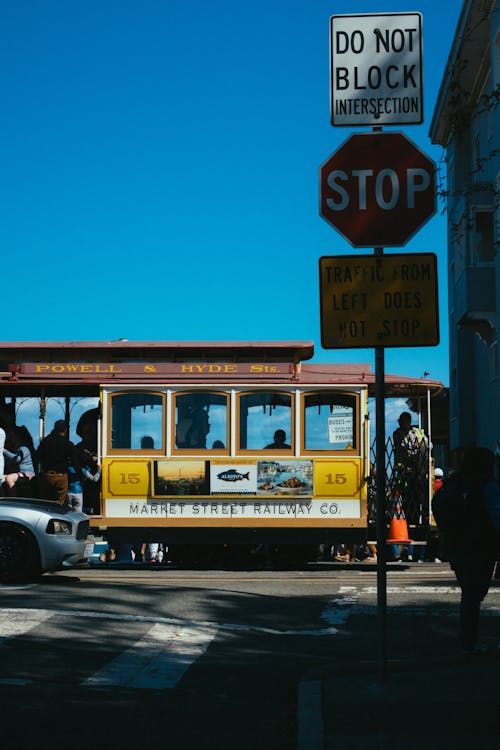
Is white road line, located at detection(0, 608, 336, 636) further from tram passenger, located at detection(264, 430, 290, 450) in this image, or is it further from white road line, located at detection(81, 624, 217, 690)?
tram passenger, located at detection(264, 430, 290, 450)

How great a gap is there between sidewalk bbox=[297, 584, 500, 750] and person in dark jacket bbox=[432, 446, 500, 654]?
1.17 feet

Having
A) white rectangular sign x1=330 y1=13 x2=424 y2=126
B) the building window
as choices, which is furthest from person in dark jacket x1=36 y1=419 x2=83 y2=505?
the building window

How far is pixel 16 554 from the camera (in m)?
14.8

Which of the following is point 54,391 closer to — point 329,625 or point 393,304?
point 329,625

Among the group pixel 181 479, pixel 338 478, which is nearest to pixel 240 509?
pixel 181 479

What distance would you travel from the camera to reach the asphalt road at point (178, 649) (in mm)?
6668

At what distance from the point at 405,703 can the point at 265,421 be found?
468 inches

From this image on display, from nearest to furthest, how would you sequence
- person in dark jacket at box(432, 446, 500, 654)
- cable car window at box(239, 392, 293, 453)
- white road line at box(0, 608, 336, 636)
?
1. person in dark jacket at box(432, 446, 500, 654)
2. white road line at box(0, 608, 336, 636)
3. cable car window at box(239, 392, 293, 453)

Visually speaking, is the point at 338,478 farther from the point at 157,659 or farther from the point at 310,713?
the point at 310,713

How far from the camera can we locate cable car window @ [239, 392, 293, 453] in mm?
18516

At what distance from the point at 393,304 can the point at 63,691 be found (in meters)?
3.20

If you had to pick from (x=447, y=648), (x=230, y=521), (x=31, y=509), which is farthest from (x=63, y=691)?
(x=230, y=521)

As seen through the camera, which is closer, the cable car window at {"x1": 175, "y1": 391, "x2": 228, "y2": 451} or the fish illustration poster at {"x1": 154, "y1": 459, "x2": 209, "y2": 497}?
the fish illustration poster at {"x1": 154, "y1": 459, "x2": 209, "y2": 497}

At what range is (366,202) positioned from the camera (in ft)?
24.0
